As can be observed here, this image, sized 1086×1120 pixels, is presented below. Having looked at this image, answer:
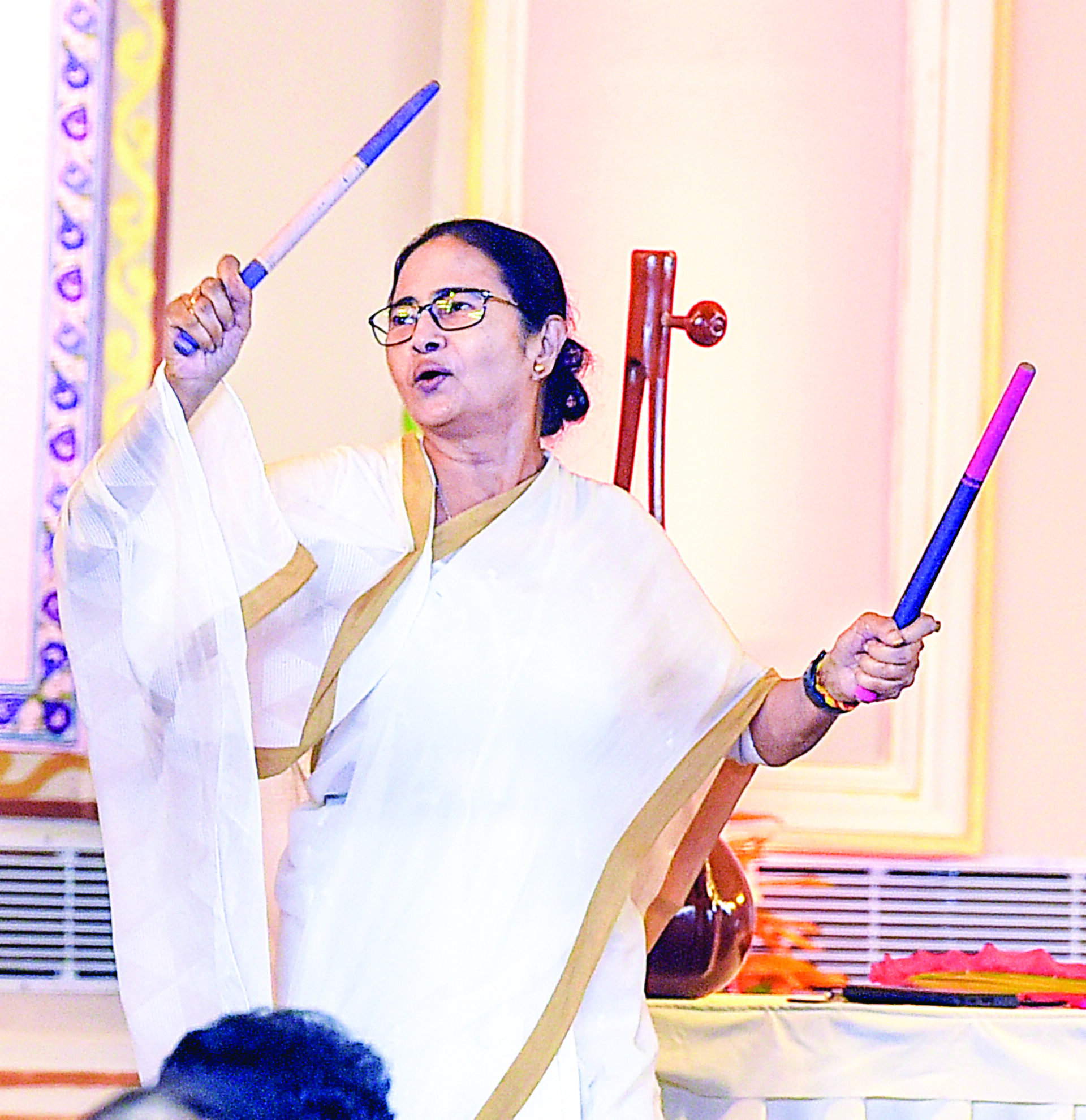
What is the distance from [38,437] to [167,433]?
132 centimetres

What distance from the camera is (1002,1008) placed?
226 centimetres

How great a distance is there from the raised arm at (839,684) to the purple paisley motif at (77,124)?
5.26ft

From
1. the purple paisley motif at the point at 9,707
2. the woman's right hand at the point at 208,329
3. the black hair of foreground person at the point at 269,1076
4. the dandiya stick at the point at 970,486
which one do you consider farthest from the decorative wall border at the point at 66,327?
the black hair of foreground person at the point at 269,1076

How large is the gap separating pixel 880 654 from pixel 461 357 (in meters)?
0.51

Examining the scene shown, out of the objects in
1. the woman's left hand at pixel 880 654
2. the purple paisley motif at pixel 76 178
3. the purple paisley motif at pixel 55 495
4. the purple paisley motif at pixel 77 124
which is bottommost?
the woman's left hand at pixel 880 654

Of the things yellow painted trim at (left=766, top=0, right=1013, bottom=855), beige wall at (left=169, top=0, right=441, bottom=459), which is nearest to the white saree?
beige wall at (left=169, top=0, right=441, bottom=459)

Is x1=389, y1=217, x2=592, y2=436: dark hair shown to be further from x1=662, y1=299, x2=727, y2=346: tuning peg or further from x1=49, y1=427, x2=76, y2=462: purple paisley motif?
x1=49, y1=427, x2=76, y2=462: purple paisley motif

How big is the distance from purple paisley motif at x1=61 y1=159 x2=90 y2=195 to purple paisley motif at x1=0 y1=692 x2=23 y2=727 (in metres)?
0.80

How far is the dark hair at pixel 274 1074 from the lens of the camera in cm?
84

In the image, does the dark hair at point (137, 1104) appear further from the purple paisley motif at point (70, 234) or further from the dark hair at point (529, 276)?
the purple paisley motif at point (70, 234)

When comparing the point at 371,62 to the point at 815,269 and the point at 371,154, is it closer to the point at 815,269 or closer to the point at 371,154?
the point at 815,269

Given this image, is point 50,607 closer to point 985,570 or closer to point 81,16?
point 81,16

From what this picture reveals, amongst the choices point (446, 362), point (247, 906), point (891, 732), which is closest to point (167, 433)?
point (446, 362)

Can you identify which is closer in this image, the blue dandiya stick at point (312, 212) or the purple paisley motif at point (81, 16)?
the blue dandiya stick at point (312, 212)
